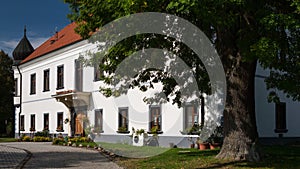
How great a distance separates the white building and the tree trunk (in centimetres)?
535

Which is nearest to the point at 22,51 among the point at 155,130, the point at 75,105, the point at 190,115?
the point at 75,105

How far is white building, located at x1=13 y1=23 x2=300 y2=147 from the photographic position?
71.9 feet

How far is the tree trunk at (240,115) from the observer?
1298cm

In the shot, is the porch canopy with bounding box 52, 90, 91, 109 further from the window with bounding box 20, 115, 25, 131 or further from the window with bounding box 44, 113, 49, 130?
the window with bounding box 20, 115, 25, 131

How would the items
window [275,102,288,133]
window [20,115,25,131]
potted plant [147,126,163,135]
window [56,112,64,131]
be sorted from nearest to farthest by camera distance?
potted plant [147,126,163,135], window [275,102,288,133], window [56,112,64,131], window [20,115,25,131]

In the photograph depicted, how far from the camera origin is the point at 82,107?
29234 millimetres

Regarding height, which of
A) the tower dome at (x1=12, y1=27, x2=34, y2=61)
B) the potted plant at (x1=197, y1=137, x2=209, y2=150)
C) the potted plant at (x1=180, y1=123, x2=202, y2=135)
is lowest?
the potted plant at (x1=197, y1=137, x2=209, y2=150)

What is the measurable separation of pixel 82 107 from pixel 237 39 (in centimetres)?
1921

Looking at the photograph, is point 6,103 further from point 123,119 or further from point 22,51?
point 123,119

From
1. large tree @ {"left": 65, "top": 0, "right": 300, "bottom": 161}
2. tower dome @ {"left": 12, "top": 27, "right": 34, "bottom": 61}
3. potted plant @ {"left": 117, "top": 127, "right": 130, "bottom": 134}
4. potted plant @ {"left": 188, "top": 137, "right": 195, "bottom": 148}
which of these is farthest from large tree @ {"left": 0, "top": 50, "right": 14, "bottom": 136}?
large tree @ {"left": 65, "top": 0, "right": 300, "bottom": 161}

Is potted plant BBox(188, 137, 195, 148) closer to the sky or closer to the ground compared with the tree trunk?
closer to the ground

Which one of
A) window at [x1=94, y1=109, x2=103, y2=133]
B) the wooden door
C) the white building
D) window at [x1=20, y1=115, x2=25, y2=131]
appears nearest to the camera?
the white building

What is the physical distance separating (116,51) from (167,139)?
10.7 m

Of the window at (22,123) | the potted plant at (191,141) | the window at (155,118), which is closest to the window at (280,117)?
the potted plant at (191,141)
